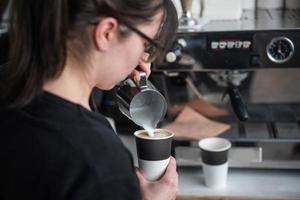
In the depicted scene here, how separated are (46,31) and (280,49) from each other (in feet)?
2.00

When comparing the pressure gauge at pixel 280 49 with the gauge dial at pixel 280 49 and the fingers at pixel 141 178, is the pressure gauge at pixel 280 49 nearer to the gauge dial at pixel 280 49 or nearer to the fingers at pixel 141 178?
the gauge dial at pixel 280 49

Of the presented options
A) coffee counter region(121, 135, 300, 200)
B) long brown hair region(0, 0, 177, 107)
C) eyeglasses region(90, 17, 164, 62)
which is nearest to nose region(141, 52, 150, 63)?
eyeglasses region(90, 17, 164, 62)

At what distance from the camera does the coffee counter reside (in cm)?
100

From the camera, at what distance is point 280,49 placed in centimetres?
99

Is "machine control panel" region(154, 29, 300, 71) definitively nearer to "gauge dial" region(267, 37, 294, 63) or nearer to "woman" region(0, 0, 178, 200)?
"gauge dial" region(267, 37, 294, 63)

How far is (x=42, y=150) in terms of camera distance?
517 millimetres

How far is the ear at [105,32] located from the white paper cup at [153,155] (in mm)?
230

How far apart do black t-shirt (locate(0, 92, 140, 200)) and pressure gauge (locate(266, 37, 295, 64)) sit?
0.55 m

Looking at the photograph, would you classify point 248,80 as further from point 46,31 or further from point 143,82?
point 46,31

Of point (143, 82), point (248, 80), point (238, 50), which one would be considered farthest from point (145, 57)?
point (248, 80)

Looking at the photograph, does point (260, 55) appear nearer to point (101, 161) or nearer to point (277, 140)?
point (277, 140)

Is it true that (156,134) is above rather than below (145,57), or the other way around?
below

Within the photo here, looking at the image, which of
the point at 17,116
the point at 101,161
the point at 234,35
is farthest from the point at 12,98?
the point at 234,35

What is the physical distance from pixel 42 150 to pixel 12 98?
0.30 feet
